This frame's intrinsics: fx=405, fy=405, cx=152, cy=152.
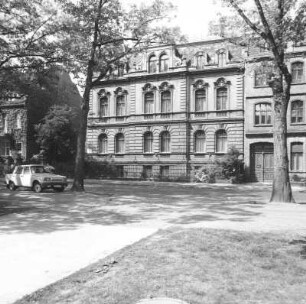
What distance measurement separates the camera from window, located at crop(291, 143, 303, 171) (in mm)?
34438

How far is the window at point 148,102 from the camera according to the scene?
41312mm

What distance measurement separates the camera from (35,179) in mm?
24469

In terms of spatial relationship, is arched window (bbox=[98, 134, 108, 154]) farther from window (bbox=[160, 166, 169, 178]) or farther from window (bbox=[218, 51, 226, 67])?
window (bbox=[218, 51, 226, 67])

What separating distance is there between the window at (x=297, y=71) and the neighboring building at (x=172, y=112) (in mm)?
4437

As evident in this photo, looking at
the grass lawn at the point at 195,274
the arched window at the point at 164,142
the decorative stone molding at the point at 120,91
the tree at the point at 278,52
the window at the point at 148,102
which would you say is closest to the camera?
the grass lawn at the point at 195,274

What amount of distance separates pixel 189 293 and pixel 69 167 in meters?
37.9

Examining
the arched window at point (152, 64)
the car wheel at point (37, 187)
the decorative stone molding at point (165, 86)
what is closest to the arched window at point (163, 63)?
the arched window at point (152, 64)

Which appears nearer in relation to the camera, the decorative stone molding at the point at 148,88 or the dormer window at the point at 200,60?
the dormer window at the point at 200,60

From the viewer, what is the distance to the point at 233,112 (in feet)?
123

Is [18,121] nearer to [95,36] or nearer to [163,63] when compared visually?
[163,63]

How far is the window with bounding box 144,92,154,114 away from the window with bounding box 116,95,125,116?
9.11ft

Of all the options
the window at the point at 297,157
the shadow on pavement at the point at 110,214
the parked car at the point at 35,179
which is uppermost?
the window at the point at 297,157

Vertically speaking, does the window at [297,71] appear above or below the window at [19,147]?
above

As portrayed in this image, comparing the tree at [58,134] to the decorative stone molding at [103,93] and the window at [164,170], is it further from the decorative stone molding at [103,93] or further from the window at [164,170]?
the window at [164,170]
